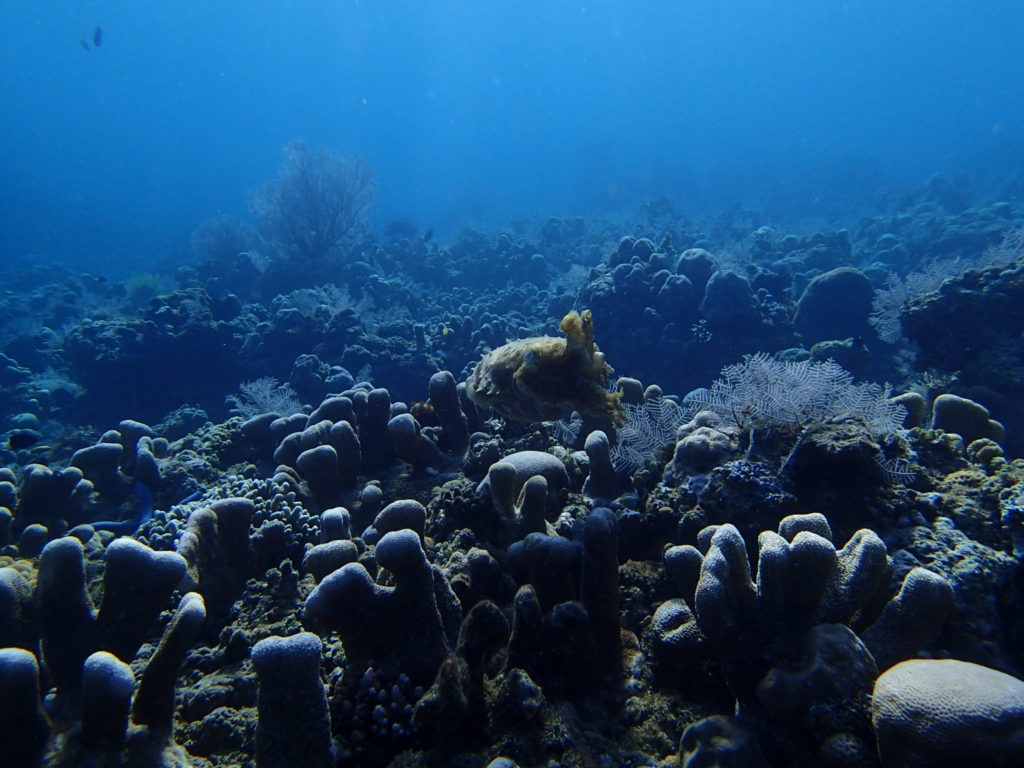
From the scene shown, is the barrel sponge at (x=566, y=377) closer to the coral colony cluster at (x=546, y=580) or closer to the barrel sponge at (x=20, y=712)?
the coral colony cluster at (x=546, y=580)

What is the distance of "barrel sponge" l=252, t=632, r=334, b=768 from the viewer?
6.52ft

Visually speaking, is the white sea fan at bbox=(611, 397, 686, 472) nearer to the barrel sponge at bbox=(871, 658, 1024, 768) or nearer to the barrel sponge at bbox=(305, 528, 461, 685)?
the barrel sponge at bbox=(305, 528, 461, 685)

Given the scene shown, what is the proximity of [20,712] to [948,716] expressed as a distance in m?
3.40

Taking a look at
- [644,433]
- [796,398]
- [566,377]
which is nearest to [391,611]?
[566,377]

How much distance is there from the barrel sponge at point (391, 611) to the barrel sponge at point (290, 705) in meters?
0.40

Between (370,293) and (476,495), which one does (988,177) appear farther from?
(476,495)

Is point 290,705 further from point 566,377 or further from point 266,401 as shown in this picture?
point 266,401

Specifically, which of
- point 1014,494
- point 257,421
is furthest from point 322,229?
point 1014,494

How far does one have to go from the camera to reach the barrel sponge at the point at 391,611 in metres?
2.43

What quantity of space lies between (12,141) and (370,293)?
164 m

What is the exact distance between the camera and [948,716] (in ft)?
5.52

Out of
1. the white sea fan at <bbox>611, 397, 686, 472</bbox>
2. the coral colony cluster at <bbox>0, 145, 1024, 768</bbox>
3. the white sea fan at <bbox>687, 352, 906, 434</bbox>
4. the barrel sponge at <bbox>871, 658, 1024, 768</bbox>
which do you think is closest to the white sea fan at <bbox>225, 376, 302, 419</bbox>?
the coral colony cluster at <bbox>0, 145, 1024, 768</bbox>

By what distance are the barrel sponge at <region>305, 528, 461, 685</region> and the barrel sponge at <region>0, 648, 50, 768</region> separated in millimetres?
1004

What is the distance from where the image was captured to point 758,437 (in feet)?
11.9
